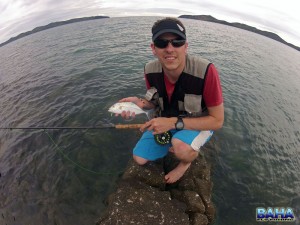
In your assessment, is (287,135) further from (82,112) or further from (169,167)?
(82,112)

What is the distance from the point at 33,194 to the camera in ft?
23.1

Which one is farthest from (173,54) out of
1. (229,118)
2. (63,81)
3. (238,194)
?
(63,81)

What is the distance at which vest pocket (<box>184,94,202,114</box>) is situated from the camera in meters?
5.04

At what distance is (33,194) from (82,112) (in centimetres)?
544

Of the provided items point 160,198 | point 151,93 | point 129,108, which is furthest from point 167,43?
point 160,198

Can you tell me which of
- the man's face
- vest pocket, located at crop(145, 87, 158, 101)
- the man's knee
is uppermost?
the man's face

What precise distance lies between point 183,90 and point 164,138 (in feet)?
4.72

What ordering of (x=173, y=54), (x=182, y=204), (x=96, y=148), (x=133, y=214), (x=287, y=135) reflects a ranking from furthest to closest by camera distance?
(x=287, y=135)
(x=96, y=148)
(x=182, y=204)
(x=133, y=214)
(x=173, y=54)

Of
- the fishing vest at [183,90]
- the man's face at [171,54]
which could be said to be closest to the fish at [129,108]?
the fishing vest at [183,90]

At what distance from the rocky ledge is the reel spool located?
100 cm

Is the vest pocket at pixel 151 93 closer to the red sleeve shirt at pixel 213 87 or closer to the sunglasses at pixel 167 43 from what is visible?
the red sleeve shirt at pixel 213 87

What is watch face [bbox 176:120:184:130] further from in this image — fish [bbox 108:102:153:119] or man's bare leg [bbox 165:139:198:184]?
fish [bbox 108:102:153:119]

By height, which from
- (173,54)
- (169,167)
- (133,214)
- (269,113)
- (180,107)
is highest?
(173,54)

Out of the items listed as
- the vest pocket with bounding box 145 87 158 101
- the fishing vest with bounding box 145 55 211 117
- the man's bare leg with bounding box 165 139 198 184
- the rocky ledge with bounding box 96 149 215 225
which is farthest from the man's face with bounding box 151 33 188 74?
the rocky ledge with bounding box 96 149 215 225
